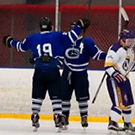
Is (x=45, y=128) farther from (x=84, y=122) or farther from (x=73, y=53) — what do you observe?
(x=73, y=53)

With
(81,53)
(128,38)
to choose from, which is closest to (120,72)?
(128,38)

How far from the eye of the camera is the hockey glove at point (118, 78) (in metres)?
6.79

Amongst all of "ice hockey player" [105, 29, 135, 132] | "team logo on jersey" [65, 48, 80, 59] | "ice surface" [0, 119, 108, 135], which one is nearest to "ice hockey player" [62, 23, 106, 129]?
"team logo on jersey" [65, 48, 80, 59]

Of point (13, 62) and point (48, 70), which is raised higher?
point (48, 70)

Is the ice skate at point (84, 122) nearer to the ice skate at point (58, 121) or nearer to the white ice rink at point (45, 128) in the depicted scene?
the white ice rink at point (45, 128)

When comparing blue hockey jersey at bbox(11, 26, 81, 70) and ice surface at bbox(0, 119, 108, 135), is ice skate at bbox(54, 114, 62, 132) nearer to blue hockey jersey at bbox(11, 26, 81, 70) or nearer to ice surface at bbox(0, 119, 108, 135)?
ice surface at bbox(0, 119, 108, 135)

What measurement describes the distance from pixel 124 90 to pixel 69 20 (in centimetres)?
292

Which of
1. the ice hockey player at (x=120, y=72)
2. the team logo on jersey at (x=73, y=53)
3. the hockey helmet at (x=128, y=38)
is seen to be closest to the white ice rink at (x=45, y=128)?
the ice hockey player at (x=120, y=72)

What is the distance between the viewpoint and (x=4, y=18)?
973 cm

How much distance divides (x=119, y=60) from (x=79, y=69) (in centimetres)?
57

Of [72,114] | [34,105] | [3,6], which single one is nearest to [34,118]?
[34,105]

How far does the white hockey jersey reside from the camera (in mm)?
6793

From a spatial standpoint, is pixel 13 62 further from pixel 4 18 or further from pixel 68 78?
pixel 68 78

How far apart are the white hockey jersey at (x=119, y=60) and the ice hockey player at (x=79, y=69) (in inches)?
15.9
